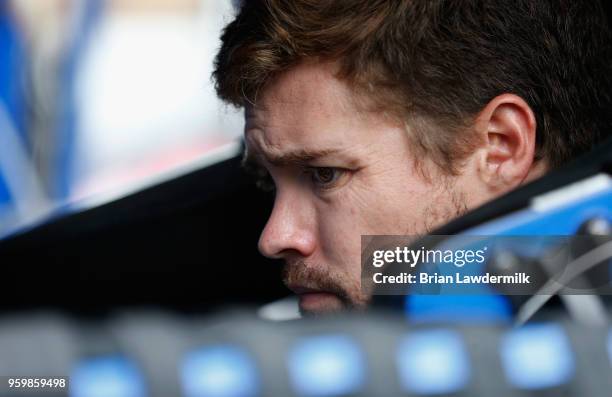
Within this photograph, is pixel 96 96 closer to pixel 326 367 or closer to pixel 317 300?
pixel 317 300

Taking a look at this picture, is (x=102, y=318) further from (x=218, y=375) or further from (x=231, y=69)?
(x=231, y=69)

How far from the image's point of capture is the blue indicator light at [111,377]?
0.32 meters

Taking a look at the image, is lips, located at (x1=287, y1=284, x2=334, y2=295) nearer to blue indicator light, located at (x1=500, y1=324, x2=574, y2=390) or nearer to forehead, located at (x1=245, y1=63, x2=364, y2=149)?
forehead, located at (x1=245, y1=63, x2=364, y2=149)

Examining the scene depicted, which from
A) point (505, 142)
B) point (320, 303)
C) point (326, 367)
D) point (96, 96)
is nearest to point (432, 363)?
point (326, 367)

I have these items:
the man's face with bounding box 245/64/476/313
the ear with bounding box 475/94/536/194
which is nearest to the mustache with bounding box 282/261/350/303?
the man's face with bounding box 245/64/476/313

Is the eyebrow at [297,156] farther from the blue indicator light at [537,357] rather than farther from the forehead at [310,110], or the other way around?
the blue indicator light at [537,357]

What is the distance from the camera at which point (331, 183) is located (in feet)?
3.35

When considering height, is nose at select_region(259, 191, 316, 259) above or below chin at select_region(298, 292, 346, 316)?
above

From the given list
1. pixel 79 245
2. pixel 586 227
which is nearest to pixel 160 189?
pixel 79 245

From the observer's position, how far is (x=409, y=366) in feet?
1.12

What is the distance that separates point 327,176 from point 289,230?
76 mm

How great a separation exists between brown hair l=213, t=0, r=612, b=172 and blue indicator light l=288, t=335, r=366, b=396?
0.69 metres

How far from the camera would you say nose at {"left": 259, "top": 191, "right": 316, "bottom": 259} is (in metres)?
1.00

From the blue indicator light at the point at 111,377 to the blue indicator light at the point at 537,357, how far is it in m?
0.14
